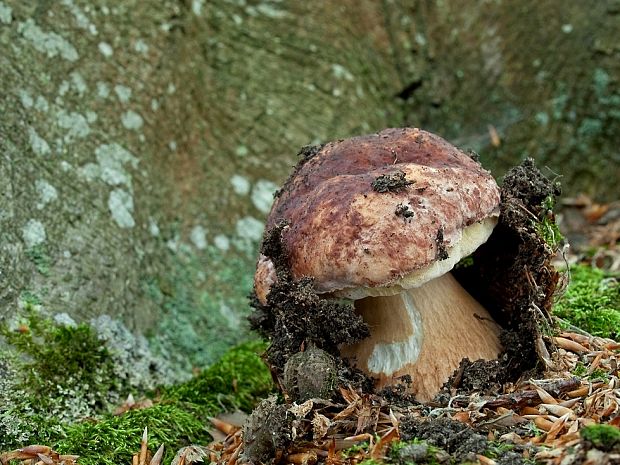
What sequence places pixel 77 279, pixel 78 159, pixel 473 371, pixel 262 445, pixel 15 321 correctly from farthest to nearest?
1. pixel 78 159
2. pixel 77 279
3. pixel 15 321
4. pixel 473 371
5. pixel 262 445

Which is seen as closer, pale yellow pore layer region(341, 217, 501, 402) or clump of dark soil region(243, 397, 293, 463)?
clump of dark soil region(243, 397, 293, 463)

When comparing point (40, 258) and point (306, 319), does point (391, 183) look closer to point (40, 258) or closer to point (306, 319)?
point (306, 319)

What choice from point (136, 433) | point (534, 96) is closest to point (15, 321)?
point (136, 433)

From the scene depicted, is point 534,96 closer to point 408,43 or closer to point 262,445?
point 408,43

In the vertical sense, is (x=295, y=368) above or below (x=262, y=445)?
above

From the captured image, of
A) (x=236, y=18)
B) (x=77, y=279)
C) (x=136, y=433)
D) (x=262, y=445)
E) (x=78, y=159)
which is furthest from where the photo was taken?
(x=236, y=18)

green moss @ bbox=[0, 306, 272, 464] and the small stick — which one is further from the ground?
green moss @ bbox=[0, 306, 272, 464]

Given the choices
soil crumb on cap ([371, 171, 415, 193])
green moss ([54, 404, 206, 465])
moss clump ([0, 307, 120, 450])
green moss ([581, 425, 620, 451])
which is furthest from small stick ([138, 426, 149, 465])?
green moss ([581, 425, 620, 451])

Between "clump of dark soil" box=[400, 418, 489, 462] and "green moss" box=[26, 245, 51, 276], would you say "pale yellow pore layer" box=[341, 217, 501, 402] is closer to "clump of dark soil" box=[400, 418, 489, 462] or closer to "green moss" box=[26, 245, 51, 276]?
"clump of dark soil" box=[400, 418, 489, 462]
